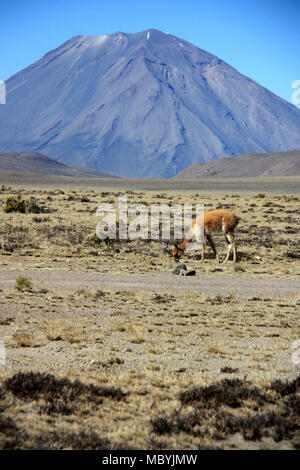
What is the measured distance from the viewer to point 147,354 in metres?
9.17

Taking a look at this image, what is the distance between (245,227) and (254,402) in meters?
25.1

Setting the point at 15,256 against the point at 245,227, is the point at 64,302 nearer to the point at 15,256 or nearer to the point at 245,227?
the point at 15,256

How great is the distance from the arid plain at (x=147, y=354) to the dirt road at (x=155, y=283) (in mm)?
33

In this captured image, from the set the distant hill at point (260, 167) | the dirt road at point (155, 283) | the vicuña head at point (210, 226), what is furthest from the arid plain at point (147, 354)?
the distant hill at point (260, 167)

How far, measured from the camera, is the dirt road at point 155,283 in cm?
1536

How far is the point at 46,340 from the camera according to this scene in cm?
980

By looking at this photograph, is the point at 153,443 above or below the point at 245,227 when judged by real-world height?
below

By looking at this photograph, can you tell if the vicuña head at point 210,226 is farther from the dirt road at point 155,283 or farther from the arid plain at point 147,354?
the dirt road at point 155,283

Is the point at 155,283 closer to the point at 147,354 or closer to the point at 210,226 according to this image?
the point at 210,226

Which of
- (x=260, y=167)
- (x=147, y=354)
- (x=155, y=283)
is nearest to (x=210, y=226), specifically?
(x=155, y=283)

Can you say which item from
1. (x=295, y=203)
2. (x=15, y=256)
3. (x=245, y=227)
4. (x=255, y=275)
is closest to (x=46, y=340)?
(x=255, y=275)

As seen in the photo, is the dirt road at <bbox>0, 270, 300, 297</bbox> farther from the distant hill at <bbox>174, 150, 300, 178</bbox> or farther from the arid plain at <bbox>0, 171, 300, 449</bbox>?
the distant hill at <bbox>174, 150, 300, 178</bbox>

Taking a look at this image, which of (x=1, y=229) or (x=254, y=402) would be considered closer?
(x=254, y=402)

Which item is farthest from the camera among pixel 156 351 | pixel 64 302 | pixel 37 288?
pixel 37 288
